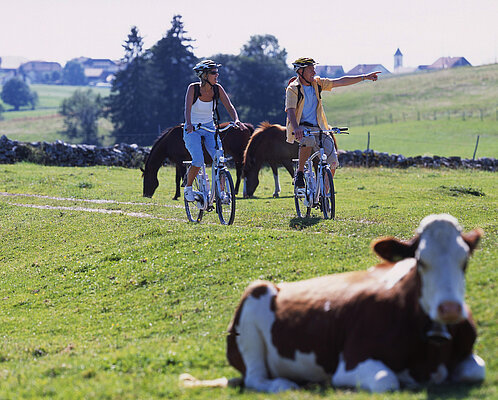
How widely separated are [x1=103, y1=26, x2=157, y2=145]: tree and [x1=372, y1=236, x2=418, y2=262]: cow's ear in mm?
77772

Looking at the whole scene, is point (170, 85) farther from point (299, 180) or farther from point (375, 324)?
point (375, 324)

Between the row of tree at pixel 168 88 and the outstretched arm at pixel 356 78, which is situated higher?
the row of tree at pixel 168 88

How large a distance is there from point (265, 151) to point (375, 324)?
20387 mm

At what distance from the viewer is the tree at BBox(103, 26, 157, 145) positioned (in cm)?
8550

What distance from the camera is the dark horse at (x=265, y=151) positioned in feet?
82.9

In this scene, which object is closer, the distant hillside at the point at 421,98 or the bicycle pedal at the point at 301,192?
the bicycle pedal at the point at 301,192

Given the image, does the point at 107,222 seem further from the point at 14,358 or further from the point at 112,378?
the point at 112,378

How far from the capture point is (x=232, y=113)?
15.1 metres

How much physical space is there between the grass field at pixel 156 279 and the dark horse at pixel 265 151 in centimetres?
281

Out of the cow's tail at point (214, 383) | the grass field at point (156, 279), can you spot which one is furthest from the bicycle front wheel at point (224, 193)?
the cow's tail at point (214, 383)

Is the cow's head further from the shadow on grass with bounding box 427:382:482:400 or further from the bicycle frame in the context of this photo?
the bicycle frame

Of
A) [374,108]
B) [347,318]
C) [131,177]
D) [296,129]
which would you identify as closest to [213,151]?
[296,129]

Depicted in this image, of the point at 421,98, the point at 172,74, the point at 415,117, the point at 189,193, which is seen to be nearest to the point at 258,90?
the point at 172,74

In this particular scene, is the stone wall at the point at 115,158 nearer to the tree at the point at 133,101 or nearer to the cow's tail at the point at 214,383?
the cow's tail at the point at 214,383
